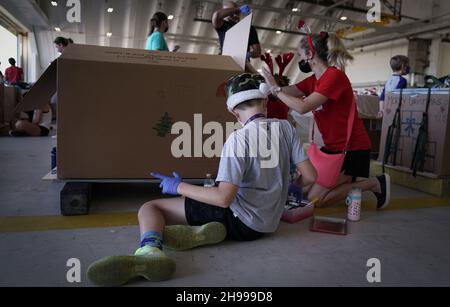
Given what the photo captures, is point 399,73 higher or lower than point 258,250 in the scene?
higher

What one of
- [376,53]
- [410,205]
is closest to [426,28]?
[376,53]

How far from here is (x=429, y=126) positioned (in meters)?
2.99

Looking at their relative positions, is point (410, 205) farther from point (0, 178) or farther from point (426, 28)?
point (426, 28)

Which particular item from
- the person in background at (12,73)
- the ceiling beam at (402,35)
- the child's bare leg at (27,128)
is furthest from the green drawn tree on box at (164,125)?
the ceiling beam at (402,35)

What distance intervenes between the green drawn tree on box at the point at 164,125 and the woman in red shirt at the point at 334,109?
74 centimetres

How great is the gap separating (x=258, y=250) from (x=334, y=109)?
111 centimetres

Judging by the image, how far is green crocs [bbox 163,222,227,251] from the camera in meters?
1.58

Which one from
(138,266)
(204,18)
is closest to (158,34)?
(138,266)

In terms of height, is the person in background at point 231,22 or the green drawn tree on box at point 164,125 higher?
the person in background at point 231,22

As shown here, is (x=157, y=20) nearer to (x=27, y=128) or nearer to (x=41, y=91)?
(x=41, y=91)

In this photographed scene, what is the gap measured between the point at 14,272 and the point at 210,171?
1.32 m

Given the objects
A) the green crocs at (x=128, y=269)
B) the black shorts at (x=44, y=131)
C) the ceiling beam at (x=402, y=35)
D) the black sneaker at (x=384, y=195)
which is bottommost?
the green crocs at (x=128, y=269)

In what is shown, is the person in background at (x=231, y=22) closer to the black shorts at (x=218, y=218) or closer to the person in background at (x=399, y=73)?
the black shorts at (x=218, y=218)

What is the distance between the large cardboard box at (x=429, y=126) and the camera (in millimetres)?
2863
